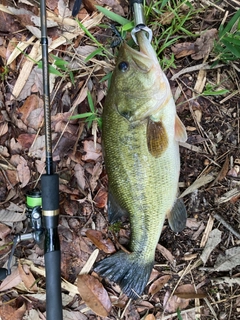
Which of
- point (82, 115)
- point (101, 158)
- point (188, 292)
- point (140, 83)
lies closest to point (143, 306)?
point (188, 292)

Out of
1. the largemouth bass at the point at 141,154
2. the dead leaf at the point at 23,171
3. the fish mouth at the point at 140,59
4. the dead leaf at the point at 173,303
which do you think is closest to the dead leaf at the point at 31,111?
the dead leaf at the point at 23,171

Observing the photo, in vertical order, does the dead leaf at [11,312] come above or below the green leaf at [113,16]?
below

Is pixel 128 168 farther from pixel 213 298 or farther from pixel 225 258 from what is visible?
pixel 213 298

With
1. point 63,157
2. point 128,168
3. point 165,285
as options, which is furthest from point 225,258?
point 63,157

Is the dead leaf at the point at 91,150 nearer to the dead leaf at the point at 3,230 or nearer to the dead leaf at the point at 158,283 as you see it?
the dead leaf at the point at 3,230

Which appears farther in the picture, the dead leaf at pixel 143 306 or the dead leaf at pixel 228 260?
the dead leaf at pixel 143 306

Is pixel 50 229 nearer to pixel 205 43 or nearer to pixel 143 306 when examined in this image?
pixel 143 306

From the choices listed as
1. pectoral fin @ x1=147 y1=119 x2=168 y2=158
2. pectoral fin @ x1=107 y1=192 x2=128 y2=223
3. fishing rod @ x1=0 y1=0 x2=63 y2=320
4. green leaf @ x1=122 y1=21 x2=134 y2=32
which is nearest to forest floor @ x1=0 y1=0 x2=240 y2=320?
green leaf @ x1=122 y1=21 x2=134 y2=32

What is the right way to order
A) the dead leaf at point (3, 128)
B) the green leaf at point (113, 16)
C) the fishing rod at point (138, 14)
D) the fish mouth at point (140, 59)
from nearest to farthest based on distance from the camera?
the fish mouth at point (140, 59) < the fishing rod at point (138, 14) < the green leaf at point (113, 16) < the dead leaf at point (3, 128)
